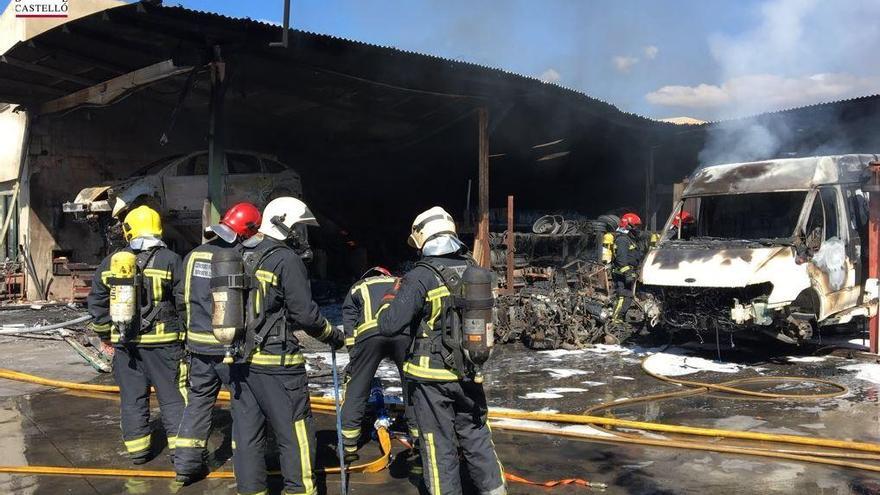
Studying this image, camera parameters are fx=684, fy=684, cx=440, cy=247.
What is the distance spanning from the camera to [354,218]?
1659 cm

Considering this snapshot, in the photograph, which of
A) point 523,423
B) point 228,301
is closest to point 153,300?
point 228,301

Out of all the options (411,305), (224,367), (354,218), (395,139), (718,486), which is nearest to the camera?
(411,305)

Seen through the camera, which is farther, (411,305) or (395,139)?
(395,139)

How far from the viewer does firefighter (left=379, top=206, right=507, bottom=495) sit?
3.74 metres

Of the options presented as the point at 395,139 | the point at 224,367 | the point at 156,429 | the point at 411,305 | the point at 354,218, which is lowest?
the point at 156,429

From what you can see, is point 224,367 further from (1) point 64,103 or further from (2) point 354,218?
(2) point 354,218

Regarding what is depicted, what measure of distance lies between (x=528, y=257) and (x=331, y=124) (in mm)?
4707

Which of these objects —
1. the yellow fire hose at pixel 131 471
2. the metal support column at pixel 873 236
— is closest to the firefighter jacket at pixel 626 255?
the metal support column at pixel 873 236

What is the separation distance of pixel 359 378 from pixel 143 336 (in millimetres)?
1578

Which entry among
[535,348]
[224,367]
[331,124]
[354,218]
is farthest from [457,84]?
[224,367]

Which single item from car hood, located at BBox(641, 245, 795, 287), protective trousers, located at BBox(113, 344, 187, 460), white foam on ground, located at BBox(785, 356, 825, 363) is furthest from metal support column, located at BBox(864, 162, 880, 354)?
protective trousers, located at BBox(113, 344, 187, 460)

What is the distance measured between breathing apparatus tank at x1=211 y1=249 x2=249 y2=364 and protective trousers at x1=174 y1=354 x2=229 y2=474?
684mm

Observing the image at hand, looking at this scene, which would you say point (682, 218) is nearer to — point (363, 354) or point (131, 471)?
point (363, 354)

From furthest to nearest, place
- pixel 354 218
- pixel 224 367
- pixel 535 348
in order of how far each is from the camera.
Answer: pixel 354 218
pixel 535 348
pixel 224 367
